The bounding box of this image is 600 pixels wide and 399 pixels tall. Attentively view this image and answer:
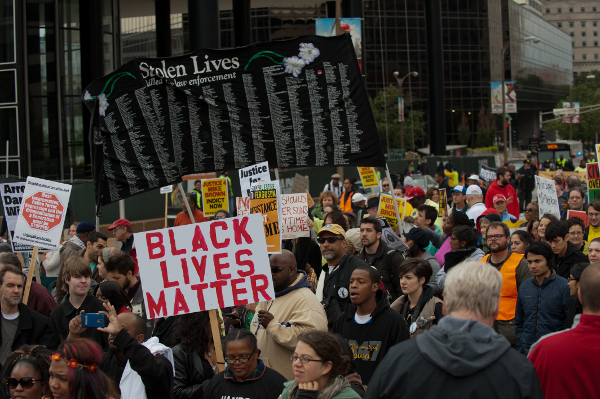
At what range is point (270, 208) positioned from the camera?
7.91 m

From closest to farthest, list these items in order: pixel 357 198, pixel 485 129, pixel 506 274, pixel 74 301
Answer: pixel 74 301 < pixel 506 274 < pixel 357 198 < pixel 485 129

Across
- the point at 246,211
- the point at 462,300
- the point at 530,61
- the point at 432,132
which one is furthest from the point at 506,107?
the point at 530,61

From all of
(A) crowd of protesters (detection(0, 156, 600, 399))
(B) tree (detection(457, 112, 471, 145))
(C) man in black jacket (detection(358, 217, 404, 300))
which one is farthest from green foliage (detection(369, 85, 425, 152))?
(A) crowd of protesters (detection(0, 156, 600, 399))

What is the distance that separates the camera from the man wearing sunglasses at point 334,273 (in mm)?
6254

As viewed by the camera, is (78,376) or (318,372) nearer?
(318,372)

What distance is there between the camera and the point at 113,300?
586 centimetres

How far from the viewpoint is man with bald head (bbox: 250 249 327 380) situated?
16.6 feet

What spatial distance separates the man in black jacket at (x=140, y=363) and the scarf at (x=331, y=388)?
96 cm

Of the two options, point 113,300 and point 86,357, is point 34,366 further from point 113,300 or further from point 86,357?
point 113,300

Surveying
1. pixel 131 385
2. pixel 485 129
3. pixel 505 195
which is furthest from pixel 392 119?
pixel 131 385

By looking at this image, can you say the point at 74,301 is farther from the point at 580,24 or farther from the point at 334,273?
the point at 580,24

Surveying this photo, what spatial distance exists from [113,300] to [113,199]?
84.7 inches

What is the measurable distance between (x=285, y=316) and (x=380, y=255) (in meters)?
2.43

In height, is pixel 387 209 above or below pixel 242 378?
above
